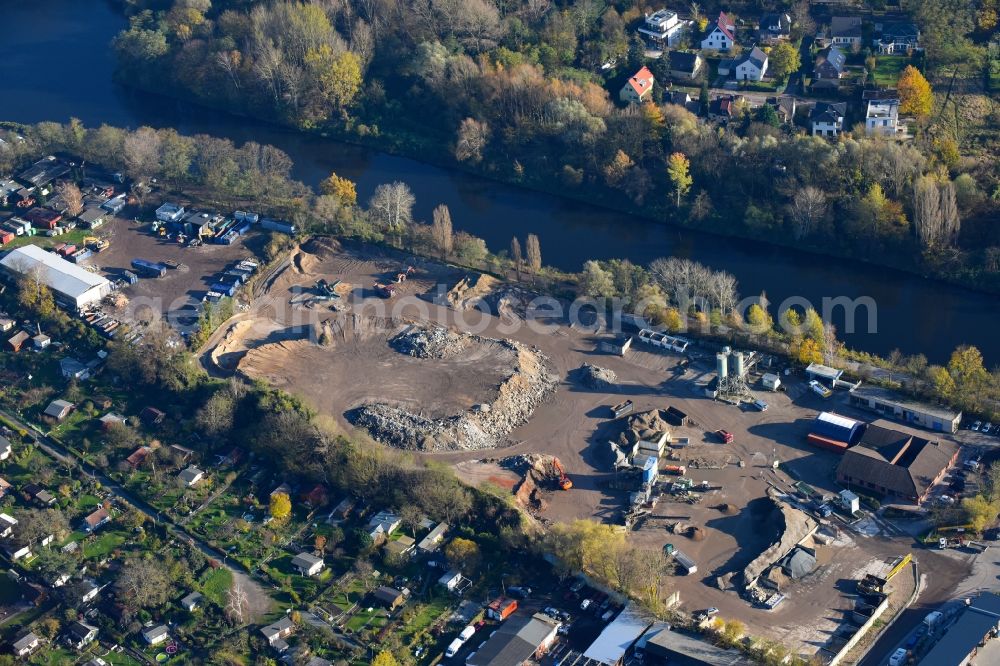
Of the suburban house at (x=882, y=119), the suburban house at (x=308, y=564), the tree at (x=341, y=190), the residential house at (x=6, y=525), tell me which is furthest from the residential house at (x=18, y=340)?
the suburban house at (x=882, y=119)

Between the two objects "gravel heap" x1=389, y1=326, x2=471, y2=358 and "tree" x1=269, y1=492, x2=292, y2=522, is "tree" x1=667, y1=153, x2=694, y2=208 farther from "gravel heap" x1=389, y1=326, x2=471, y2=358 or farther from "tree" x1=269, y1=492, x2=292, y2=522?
"tree" x1=269, y1=492, x2=292, y2=522

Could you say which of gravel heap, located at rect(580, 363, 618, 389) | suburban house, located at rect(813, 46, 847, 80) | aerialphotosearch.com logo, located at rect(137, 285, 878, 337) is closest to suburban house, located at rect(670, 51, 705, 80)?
suburban house, located at rect(813, 46, 847, 80)

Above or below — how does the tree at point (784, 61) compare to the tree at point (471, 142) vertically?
above

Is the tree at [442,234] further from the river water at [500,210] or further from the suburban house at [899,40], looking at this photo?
the suburban house at [899,40]

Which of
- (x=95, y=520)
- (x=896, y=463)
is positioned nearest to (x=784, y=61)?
(x=896, y=463)

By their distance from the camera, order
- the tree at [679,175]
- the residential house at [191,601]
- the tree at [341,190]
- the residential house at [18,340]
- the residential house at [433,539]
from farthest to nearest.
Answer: the tree at [341,190] → the tree at [679,175] → the residential house at [18,340] → the residential house at [433,539] → the residential house at [191,601]

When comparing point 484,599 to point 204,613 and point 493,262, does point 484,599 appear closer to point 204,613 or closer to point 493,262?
point 204,613

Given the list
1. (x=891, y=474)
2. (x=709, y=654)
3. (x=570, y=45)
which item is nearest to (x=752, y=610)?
(x=709, y=654)

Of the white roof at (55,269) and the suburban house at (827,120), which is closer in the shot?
the white roof at (55,269)
